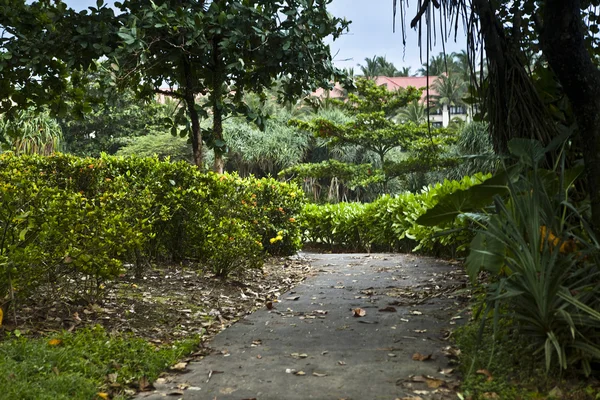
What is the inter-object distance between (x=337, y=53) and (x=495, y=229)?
16.9 ft

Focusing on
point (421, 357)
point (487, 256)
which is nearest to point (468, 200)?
point (487, 256)

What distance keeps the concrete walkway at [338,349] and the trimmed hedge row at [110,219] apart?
1.15 meters

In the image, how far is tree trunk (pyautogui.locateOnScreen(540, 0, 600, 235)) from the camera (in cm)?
364

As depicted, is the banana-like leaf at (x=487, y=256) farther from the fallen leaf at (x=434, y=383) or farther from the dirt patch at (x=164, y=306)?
the dirt patch at (x=164, y=306)

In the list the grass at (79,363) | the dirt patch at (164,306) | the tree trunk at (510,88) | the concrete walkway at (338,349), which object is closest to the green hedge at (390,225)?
the concrete walkway at (338,349)

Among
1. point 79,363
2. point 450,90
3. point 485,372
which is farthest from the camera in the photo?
point 450,90

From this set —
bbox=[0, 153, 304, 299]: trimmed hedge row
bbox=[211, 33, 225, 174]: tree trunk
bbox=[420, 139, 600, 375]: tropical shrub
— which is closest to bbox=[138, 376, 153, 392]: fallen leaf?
bbox=[0, 153, 304, 299]: trimmed hedge row

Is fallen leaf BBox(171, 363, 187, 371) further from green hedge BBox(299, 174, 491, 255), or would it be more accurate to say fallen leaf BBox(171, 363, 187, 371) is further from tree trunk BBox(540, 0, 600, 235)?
green hedge BBox(299, 174, 491, 255)

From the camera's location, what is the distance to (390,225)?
39.8 ft

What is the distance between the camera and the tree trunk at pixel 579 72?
143 inches

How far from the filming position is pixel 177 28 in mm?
7523

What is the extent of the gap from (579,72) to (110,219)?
3765 mm

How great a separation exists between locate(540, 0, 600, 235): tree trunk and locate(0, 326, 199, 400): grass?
2971 mm

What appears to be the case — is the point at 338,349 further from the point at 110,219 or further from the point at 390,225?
the point at 390,225
